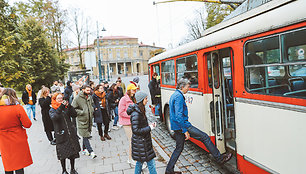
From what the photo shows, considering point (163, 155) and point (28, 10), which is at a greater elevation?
point (28, 10)

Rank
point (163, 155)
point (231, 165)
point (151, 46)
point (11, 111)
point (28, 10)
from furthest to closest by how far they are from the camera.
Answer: point (151, 46), point (28, 10), point (163, 155), point (231, 165), point (11, 111)

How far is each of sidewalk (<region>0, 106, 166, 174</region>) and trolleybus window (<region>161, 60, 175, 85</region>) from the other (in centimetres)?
233

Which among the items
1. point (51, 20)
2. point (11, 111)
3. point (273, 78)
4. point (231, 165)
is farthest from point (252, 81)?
point (51, 20)

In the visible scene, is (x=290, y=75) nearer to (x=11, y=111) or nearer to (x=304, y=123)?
(x=304, y=123)

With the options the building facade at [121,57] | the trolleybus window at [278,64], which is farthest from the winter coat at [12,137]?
the building facade at [121,57]

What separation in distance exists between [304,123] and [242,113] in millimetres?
1100

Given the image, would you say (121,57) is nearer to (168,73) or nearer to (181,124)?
(168,73)

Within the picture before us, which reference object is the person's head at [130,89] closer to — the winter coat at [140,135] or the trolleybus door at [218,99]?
the winter coat at [140,135]

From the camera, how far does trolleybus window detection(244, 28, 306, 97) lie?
2.66 m

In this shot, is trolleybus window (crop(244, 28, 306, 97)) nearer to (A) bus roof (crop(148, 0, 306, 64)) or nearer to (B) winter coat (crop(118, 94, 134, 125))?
(A) bus roof (crop(148, 0, 306, 64))

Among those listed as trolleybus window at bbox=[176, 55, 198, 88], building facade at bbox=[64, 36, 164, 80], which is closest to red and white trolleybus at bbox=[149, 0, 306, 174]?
trolleybus window at bbox=[176, 55, 198, 88]

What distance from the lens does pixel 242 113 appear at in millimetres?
3541

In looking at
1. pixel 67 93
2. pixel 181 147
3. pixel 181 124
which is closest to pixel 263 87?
pixel 181 124

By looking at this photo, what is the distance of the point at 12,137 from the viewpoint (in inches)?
148
